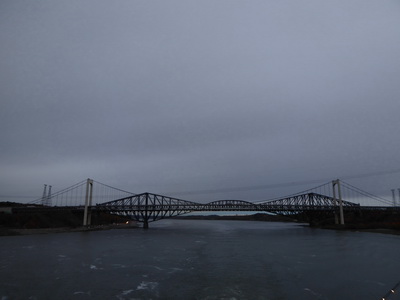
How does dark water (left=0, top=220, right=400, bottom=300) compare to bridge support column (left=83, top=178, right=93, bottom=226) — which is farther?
bridge support column (left=83, top=178, right=93, bottom=226)

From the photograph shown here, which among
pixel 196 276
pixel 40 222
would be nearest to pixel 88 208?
pixel 40 222

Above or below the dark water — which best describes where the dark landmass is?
above

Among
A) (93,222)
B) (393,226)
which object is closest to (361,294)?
(393,226)

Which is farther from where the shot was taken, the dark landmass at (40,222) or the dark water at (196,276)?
the dark landmass at (40,222)

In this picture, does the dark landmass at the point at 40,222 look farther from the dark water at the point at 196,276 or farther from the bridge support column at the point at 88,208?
the dark water at the point at 196,276

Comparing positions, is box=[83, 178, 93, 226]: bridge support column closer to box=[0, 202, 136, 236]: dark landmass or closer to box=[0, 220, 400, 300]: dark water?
box=[0, 202, 136, 236]: dark landmass

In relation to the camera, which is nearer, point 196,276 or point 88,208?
point 196,276

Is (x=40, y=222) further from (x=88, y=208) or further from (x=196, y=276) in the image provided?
(x=196, y=276)

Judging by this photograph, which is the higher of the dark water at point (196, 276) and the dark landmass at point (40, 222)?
the dark landmass at point (40, 222)

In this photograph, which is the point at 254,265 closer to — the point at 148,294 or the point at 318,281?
the point at 318,281

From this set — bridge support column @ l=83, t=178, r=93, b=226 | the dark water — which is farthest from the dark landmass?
the dark water

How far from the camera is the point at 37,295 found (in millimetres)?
14938

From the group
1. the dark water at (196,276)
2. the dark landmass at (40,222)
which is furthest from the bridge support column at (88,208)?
the dark water at (196,276)

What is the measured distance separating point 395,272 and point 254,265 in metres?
10.5
